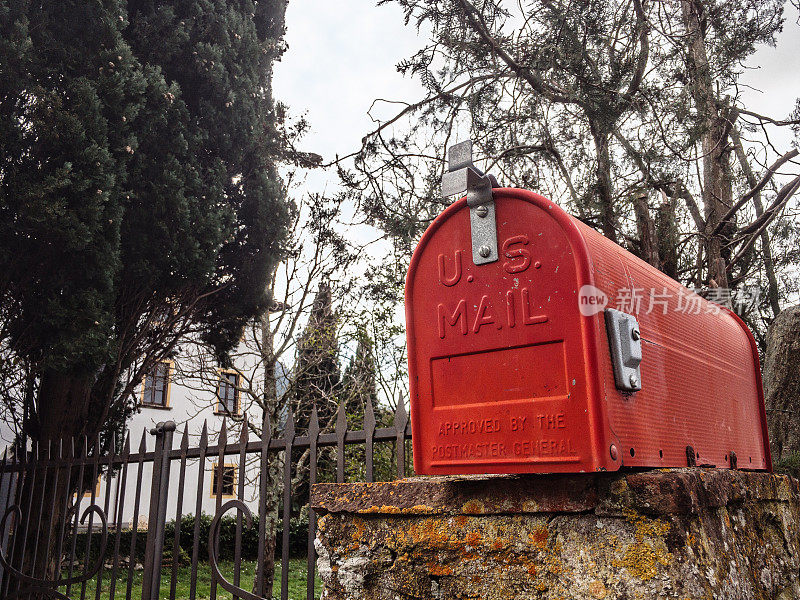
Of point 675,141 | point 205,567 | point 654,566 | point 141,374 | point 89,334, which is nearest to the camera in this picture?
point 654,566

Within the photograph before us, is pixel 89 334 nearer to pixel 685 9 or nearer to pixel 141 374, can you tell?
pixel 141 374

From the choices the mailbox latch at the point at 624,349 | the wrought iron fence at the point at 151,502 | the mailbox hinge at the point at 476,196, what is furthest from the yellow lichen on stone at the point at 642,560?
the wrought iron fence at the point at 151,502

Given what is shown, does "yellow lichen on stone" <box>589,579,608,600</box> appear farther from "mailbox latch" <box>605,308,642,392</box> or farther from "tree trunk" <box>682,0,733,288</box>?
"tree trunk" <box>682,0,733,288</box>

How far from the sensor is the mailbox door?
125cm

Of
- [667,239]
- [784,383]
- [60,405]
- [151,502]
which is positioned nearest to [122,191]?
[60,405]

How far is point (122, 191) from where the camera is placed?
452 centimetres

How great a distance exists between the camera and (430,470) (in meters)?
1.50

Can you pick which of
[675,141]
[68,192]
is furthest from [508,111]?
[68,192]

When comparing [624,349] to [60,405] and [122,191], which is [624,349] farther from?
[60,405]

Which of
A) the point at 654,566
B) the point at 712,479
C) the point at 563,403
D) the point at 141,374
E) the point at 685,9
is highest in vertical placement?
the point at 685,9

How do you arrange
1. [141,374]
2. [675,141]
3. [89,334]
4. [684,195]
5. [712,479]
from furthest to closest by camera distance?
1. [141,374]
2. [684,195]
3. [675,141]
4. [89,334]
5. [712,479]

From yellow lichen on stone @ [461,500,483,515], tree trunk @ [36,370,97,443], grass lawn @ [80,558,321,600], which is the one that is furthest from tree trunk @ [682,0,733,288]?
grass lawn @ [80,558,321,600]

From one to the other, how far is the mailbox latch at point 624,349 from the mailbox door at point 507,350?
0.07 m

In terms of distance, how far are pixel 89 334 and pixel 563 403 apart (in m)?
3.88
